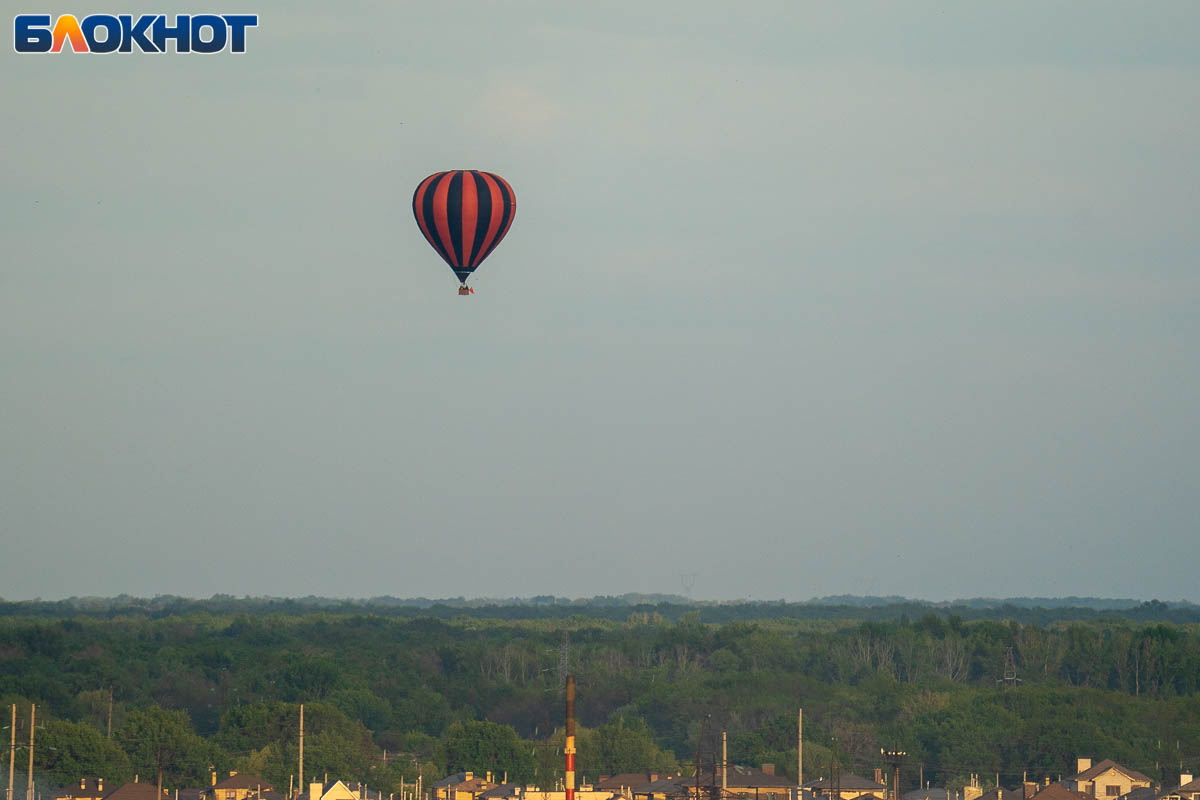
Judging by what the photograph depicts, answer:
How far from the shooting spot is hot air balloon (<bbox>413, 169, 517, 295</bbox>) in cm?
7069

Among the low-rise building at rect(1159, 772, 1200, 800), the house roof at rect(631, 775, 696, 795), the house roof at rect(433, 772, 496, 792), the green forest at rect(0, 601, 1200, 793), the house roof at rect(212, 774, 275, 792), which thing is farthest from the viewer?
the green forest at rect(0, 601, 1200, 793)

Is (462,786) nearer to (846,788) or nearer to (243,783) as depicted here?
(243,783)

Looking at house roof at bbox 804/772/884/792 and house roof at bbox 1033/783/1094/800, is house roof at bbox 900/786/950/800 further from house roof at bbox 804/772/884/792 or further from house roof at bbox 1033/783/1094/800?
house roof at bbox 1033/783/1094/800

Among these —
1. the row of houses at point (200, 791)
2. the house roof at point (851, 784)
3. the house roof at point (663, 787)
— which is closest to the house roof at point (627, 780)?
the house roof at point (663, 787)

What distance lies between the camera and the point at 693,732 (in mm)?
163750

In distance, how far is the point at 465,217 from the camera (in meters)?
70.8

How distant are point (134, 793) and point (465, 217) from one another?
47.5 meters

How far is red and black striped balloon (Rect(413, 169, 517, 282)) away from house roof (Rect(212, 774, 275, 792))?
48.5 m

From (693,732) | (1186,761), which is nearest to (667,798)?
(1186,761)

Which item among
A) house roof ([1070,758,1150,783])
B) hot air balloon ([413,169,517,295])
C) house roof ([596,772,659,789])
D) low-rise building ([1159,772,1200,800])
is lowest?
house roof ([596,772,659,789])

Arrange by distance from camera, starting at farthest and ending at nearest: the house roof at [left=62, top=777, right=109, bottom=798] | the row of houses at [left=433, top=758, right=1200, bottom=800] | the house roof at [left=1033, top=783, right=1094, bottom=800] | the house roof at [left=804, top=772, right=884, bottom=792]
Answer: the house roof at [left=62, top=777, right=109, bottom=798] → the house roof at [left=804, top=772, right=884, bottom=792] → the row of houses at [left=433, top=758, right=1200, bottom=800] → the house roof at [left=1033, top=783, right=1094, bottom=800]

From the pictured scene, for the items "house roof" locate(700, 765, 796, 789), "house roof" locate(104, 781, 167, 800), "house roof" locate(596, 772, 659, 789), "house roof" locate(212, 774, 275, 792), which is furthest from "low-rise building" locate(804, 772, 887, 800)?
"house roof" locate(104, 781, 167, 800)

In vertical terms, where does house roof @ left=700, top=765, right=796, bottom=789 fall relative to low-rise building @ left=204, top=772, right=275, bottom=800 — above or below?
above

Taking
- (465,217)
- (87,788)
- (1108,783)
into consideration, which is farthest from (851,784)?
(465,217)
